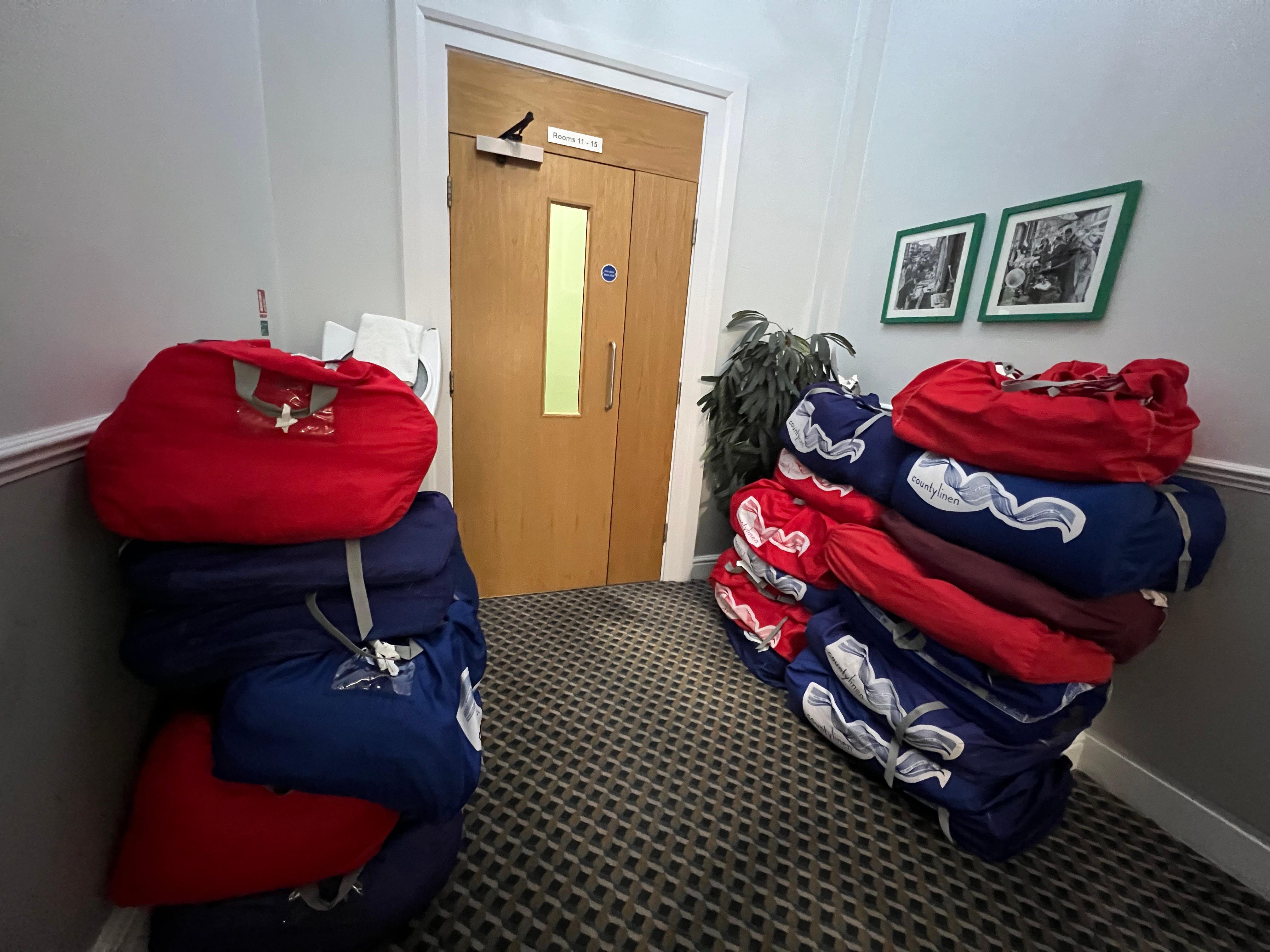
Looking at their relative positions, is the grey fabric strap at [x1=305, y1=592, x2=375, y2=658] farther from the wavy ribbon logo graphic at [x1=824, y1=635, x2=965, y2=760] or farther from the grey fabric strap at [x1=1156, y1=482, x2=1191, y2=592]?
the grey fabric strap at [x1=1156, y1=482, x2=1191, y2=592]

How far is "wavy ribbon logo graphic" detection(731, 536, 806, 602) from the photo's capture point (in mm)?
1843

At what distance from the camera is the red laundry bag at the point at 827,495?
5.49 feet

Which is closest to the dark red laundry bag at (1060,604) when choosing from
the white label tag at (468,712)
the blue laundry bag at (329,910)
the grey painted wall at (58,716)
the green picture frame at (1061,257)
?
the green picture frame at (1061,257)

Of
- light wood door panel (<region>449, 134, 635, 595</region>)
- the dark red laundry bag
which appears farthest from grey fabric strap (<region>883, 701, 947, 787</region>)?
light wood door panel (<region>449, 134, 635, 595</region>)

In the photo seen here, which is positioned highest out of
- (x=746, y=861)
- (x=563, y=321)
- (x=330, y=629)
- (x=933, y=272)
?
(x=933, y=272)

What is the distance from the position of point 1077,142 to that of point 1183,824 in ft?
6.41

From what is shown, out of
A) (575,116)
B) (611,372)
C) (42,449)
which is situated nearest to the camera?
(42,449)

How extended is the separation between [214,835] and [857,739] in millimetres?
1494

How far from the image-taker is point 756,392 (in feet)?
7.12

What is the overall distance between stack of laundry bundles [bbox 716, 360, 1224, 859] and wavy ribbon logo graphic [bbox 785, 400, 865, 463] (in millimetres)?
109

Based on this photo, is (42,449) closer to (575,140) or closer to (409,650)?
(409,650)

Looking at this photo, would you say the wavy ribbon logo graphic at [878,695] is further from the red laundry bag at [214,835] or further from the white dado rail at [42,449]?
the white dado rail at [42,449]

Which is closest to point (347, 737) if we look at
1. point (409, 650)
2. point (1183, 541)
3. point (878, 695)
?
point (409, 650)

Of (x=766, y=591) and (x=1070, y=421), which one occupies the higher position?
(x=1070, y=421)
